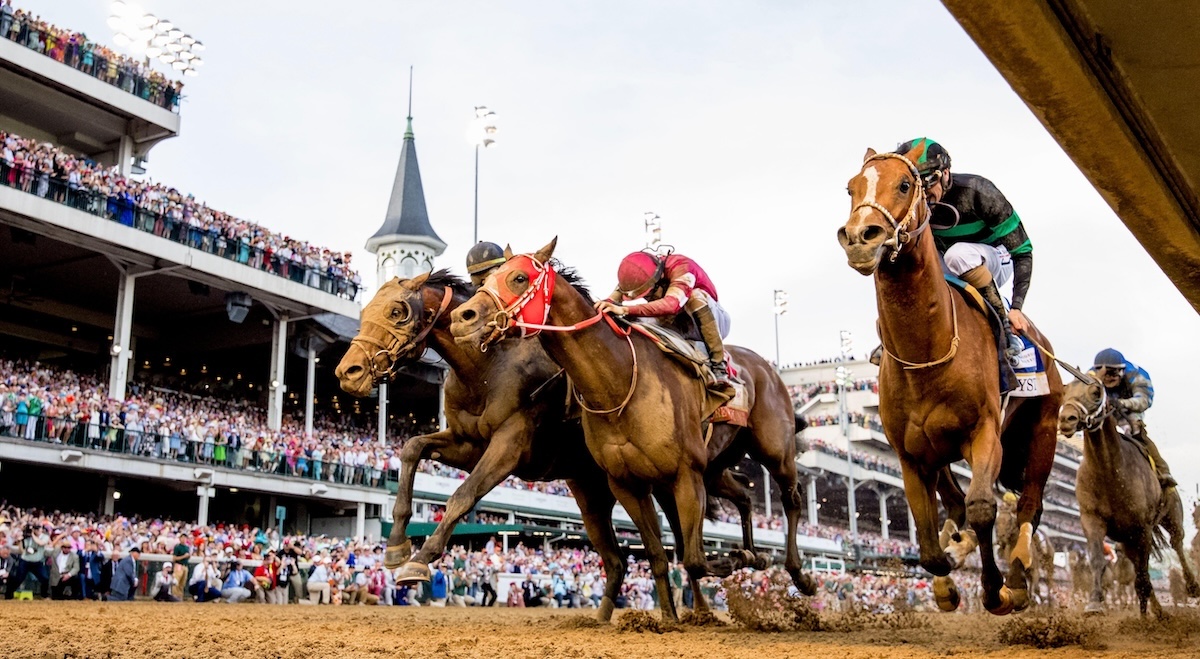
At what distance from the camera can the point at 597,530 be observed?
361 inches

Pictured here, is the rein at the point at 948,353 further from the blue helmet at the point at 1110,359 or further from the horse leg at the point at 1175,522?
the horse leg at the point at 1175,522

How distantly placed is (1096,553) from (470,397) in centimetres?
631

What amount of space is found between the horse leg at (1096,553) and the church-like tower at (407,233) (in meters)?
44.2

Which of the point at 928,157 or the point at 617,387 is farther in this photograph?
the point at 617,387

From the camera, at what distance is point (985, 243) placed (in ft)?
23.9

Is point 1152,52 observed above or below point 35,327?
below

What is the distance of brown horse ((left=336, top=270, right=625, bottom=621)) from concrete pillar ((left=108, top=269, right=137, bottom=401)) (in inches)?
788

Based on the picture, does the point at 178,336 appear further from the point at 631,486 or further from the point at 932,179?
the point at 932,179

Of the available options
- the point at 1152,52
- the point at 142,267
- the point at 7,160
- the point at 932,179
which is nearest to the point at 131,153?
the point at 142,267

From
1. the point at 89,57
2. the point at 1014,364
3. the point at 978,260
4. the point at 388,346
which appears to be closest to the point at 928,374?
the point at 1014,364

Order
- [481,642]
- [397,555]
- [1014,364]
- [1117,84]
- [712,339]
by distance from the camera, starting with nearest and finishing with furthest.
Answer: [1117,84]
[481,642]
[1014,364]
[397,555]
[712,339]

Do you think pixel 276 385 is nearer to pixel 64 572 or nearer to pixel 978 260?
pixel 64 572

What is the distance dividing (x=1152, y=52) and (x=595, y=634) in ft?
17.7

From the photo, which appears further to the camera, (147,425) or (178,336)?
(178,336)
